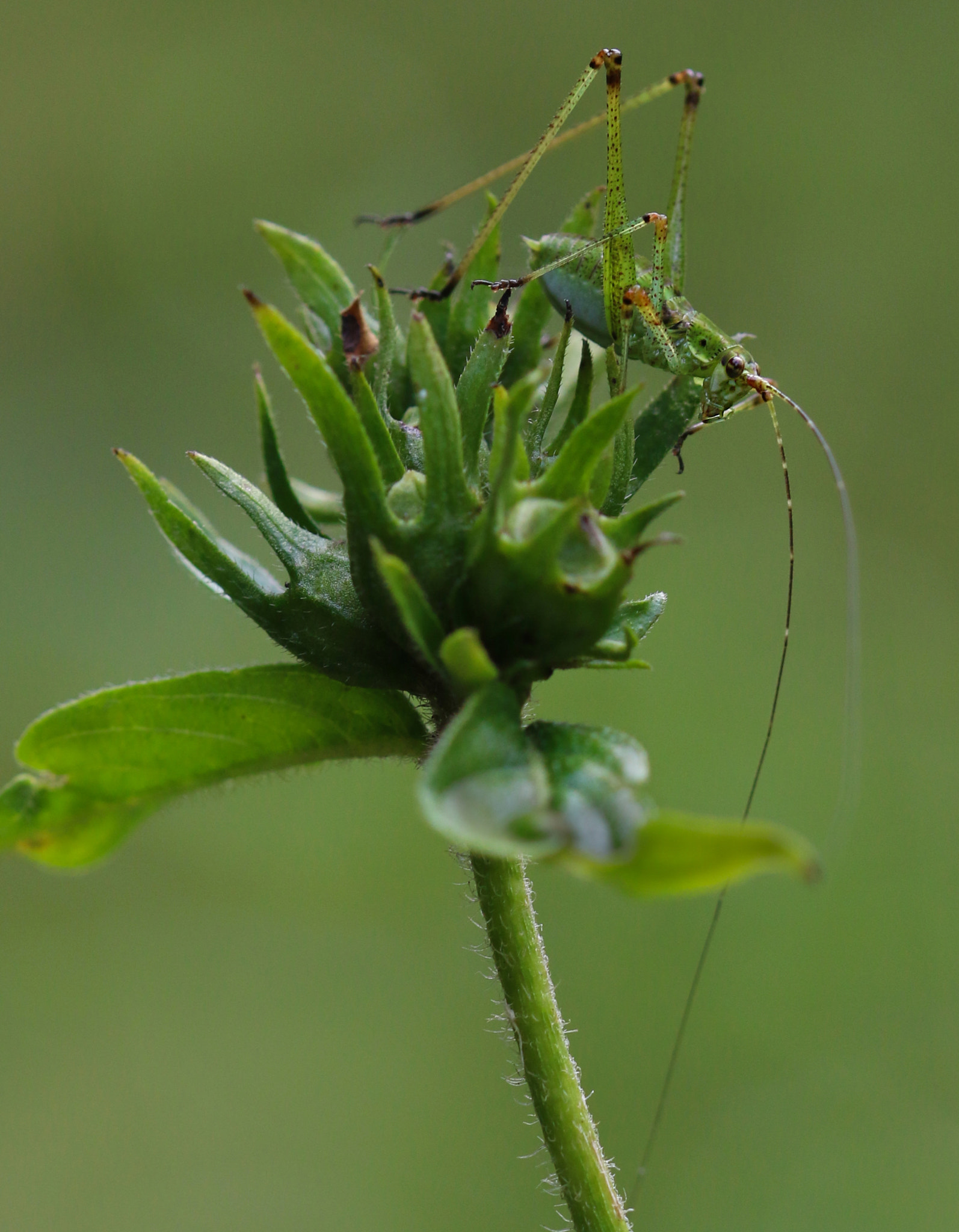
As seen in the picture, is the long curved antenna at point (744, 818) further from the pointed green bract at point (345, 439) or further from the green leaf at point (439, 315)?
the green leaf at point (439, 315)

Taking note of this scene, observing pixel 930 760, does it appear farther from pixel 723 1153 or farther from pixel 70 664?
pixel 70 664

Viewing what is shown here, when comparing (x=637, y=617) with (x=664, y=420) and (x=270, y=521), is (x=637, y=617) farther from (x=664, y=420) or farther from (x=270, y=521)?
(x=270, y=521)

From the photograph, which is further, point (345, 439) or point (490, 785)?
point (345, 439)

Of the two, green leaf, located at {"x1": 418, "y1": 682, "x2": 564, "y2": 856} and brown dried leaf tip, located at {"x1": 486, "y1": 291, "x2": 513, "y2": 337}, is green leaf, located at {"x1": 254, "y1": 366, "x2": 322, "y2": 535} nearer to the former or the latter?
brown dried leaf tip, located at {"x1": 486, "y1": 291, "x2": 513, "y2": 337}

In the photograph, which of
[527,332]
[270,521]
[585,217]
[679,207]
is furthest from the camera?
[679,207]

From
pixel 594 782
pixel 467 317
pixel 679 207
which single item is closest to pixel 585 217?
pixel 467 317
